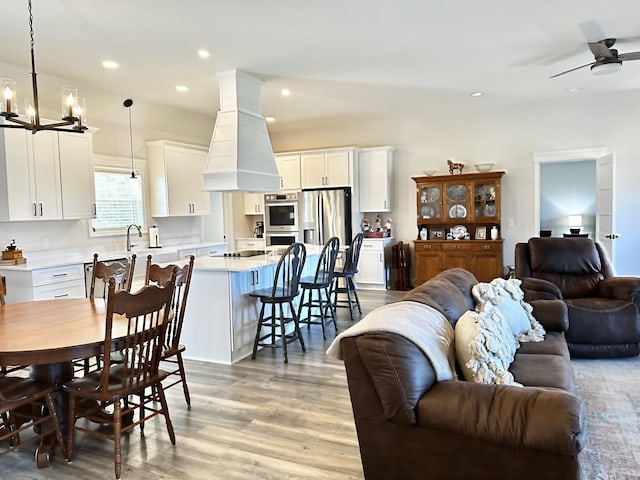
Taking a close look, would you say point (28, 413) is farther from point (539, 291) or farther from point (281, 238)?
point (281, 238)

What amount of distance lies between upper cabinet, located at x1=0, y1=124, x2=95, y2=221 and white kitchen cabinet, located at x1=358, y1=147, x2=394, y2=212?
4223 mm

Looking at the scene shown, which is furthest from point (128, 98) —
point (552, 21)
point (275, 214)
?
point (552, 21)

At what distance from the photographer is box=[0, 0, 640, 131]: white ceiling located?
141 inches

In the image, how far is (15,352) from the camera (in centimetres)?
213

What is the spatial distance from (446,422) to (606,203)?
577 centimetres

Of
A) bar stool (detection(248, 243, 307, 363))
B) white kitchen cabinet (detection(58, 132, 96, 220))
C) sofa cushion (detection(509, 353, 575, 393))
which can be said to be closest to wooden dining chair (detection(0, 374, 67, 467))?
bar stool (detection(248, 243, 307, 363))

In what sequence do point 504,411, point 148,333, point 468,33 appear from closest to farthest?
point 504,411, point 148,333, point 468,33

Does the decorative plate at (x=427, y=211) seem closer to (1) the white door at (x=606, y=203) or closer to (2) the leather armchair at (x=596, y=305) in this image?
(1) the white door at (x=606, y=203)

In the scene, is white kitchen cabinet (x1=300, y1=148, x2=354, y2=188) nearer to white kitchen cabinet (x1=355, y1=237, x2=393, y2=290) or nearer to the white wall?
the white wall

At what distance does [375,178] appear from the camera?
779 cm

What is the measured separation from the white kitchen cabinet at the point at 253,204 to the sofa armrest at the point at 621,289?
5.70 meters

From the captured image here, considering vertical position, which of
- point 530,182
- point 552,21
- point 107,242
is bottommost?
point 107,242

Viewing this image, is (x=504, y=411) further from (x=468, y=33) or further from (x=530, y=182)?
(x=530, y=182)

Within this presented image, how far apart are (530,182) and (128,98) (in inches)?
235
